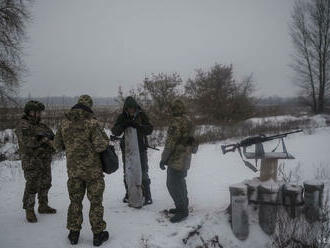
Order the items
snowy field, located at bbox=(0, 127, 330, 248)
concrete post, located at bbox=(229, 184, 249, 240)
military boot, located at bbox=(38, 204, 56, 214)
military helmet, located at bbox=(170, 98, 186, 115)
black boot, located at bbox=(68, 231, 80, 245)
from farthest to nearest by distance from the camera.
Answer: military boot, located at bbox=(38, 204, 56, 214) < military helmet, located at bbox=(170, 98, 186, 115) < concrete post, located at bbox=(229, 184, 249, 240) < snowy field, located at bbox=(0, 127, 330, 248) < black boot, located at bbox=(68, 231, 80, 245)

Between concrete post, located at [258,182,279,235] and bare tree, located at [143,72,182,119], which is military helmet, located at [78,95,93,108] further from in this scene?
bare tree, located at [143,72,182,119]

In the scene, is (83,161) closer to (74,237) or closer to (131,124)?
(74,237)

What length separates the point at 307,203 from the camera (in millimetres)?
5000

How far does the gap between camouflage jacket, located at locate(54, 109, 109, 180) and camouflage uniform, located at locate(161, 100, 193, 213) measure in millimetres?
1150

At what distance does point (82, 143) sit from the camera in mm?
4137

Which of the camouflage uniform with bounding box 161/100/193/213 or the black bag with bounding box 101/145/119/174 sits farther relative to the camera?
the camouflage uniform with bounding box 161/100/193/213

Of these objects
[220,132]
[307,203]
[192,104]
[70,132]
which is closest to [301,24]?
[192,104]

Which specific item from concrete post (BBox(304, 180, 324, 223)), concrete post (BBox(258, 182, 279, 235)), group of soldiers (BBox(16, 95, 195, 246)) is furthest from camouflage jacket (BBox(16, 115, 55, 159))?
concrete post (BBox(304, 180, 324, 223))

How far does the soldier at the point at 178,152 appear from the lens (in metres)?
4.91

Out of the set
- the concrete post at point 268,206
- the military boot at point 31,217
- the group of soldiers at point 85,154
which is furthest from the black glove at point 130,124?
the concrete post at point 268,206

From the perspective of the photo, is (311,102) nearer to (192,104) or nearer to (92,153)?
(192,104)

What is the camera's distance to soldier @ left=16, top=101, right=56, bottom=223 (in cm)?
489

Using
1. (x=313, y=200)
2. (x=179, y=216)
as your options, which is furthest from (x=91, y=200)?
(x=313, y=200)

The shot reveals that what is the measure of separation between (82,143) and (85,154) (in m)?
0.15
